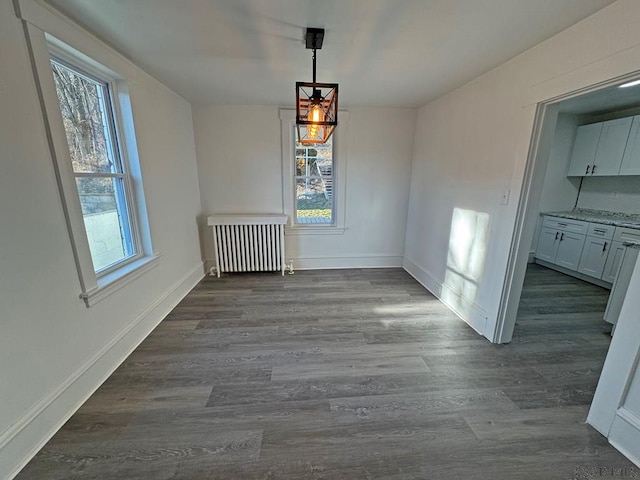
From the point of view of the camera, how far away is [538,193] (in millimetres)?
1997

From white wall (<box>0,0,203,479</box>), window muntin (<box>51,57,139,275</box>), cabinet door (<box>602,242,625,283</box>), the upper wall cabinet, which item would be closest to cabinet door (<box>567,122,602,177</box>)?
the upper wall cabinet

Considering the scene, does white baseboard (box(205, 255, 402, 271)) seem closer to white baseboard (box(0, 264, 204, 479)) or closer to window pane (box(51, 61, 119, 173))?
white baseboard (box(0, 264, 204, 479))

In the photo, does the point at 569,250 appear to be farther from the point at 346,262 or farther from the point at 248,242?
the point at 248,242

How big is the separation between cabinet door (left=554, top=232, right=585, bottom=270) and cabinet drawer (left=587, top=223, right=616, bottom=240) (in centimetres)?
14

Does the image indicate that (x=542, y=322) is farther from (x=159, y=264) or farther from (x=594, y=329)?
(x=159, y=264)

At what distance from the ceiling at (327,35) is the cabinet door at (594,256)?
9.71 ft

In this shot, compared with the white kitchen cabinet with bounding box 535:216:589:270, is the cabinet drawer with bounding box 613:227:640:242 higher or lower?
higher

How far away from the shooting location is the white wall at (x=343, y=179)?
3.55 metres

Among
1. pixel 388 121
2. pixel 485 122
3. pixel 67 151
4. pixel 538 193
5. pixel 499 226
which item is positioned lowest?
pixel 499 226

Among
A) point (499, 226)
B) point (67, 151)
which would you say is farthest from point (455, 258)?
point (67, 151)

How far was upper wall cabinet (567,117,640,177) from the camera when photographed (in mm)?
3471

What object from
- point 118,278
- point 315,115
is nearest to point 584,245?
point 315,115

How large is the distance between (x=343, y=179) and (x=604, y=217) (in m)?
3.79

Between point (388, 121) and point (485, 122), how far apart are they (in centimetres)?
156
